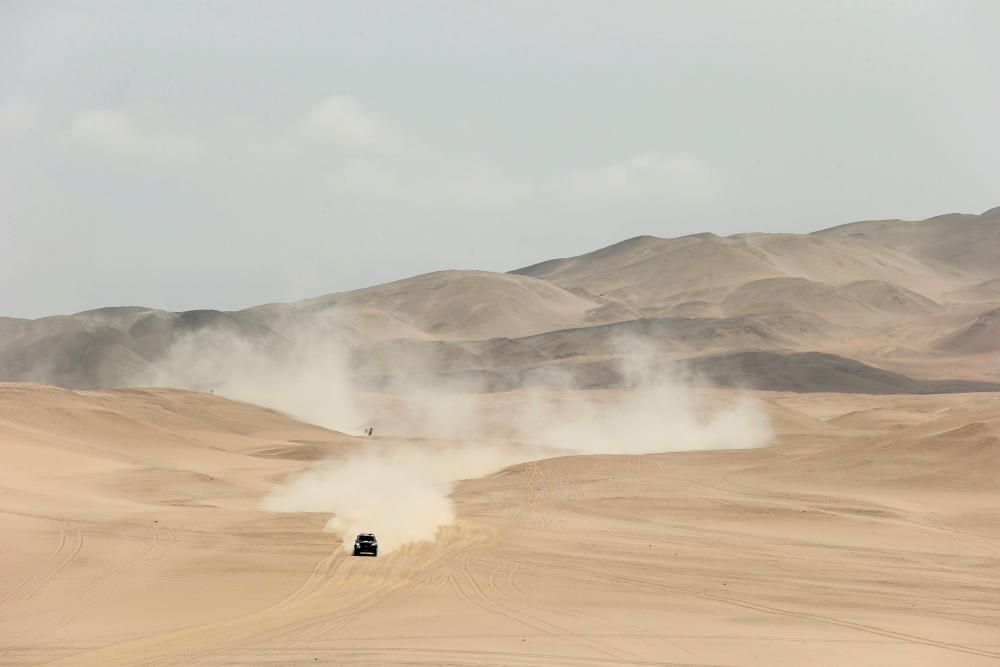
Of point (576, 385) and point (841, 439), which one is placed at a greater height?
point (576, 385)

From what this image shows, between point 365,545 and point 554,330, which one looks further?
point 554,330

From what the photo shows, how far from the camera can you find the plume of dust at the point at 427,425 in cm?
3422

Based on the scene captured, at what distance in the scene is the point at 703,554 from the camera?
85.4 feet

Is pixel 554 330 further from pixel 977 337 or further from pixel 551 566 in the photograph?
pixel 551 566

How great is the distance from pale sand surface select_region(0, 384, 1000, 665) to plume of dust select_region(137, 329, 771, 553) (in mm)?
1640

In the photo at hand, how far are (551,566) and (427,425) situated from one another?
156 feet

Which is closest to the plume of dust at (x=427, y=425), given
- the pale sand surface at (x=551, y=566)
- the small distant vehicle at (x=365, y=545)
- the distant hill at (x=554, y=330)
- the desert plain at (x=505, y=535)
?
the desert plain at (x=505, y=535)

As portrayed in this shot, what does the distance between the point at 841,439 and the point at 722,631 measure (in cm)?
3579

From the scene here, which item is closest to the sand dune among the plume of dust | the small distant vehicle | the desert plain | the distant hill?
the distant hill

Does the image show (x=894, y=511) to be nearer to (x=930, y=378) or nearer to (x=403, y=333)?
(x=930, y=378)

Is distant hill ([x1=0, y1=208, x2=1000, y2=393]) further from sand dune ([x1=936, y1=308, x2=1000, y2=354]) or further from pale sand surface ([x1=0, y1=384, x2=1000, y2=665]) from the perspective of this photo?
pale sand surface ([x1=0, y1=384, x2=1000, y2=665])

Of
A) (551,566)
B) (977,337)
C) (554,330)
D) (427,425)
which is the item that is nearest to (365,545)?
(551,566)

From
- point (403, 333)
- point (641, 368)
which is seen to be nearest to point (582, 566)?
point (641, 368)

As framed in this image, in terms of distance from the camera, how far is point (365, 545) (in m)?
24.8
